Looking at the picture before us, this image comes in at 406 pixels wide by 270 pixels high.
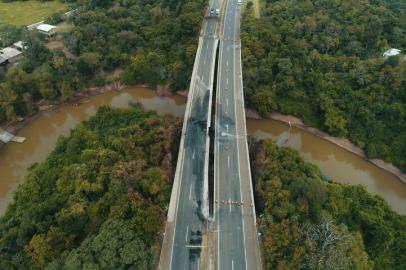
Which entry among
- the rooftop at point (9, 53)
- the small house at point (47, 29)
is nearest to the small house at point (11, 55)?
the rooftop at point (9, 53)

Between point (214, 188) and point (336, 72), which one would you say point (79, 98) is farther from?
point (336, 72)

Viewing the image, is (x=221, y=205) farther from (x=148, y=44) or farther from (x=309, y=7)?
(x=309, y=7)

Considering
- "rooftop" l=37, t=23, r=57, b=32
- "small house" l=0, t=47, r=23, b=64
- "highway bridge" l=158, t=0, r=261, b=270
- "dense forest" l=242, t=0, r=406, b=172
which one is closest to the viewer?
"highway bridge" l=158, t=0, r=261, b=270

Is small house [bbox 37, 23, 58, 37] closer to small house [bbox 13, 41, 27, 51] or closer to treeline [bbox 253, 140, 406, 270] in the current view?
small house [bbox 13, 41, 27, 51]

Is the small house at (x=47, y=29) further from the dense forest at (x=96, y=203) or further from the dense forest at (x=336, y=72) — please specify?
the dense forest at (x=336, y=72)

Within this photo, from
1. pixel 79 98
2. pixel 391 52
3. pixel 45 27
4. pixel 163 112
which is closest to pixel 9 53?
pixel 45 27

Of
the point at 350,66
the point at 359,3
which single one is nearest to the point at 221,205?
the point at 350,66

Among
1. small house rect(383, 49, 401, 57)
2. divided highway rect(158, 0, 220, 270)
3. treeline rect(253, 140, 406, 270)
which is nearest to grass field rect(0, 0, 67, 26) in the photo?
divided highway rect(158, 0, 220, 270)
